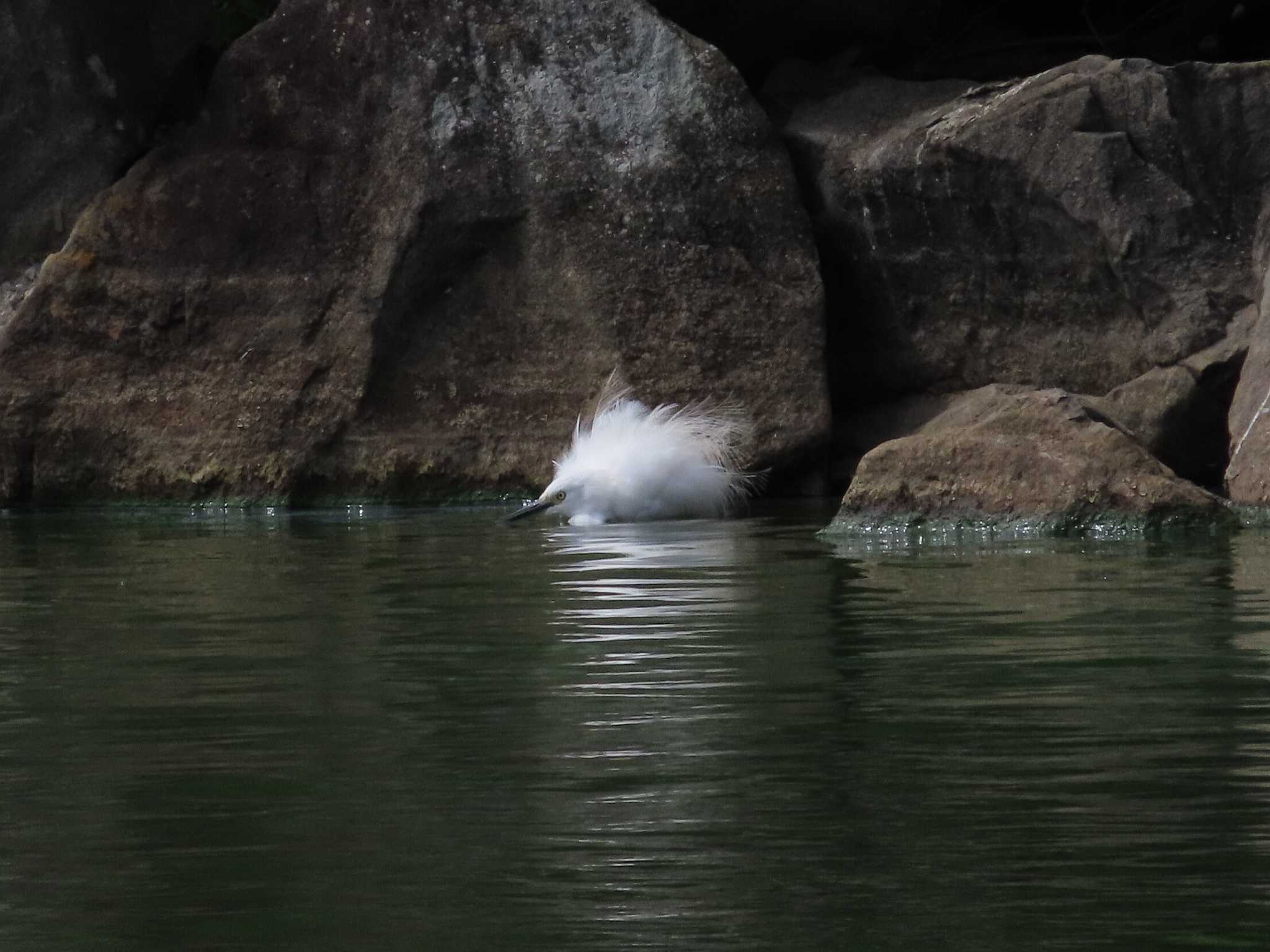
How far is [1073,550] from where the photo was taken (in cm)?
852

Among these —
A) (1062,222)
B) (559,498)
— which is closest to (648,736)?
(559,498)

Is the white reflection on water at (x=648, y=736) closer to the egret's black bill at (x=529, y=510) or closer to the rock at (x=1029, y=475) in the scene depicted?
the rock at (x=1029, y=475)

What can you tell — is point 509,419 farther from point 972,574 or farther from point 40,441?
point 972,574

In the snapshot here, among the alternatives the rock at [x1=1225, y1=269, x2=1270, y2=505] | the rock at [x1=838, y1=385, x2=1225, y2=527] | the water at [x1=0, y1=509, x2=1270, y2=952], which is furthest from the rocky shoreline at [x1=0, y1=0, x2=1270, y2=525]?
the water at [x1=0, y1=509, x2=1270, y2=952]

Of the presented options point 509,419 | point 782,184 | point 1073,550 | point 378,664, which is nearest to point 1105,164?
point 782,184

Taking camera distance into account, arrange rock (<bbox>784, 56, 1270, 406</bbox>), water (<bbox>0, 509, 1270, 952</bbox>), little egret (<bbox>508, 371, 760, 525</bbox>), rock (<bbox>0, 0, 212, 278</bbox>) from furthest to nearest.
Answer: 1. rock (<bbox>0, 0, 212, 278</bbox>)
2. rock (<bbox>784, 56, 1270, 406</bbox>)
3. little egret (<bbox>508, 371, 760, 525</bbox>)
4. water (<bbox>0, 509, 1270, 952</bbox>)

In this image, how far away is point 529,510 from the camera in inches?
433

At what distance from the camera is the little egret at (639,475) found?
1095 cm

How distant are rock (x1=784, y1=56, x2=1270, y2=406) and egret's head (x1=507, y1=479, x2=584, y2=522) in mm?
2713

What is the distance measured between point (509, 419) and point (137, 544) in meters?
2.85

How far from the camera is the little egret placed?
10953 millimetres

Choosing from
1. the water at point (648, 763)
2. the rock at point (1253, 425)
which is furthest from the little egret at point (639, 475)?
the water at point (648, 763)

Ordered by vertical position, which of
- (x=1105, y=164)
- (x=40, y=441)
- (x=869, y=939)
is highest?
(x=1105, y=164)

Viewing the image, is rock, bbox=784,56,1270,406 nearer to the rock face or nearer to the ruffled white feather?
the rock face
